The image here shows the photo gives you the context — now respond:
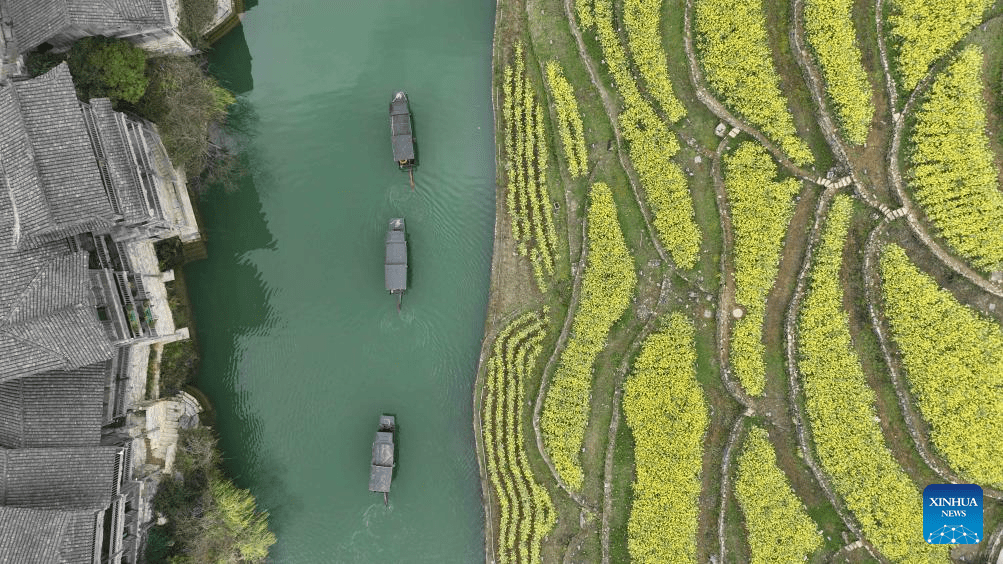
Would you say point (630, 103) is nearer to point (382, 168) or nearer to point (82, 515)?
point (382, 168)

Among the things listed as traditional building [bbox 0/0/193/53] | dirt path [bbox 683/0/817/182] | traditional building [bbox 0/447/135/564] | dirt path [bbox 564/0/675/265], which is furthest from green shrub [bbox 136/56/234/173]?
dirt path [bbox 683/0/817/182]

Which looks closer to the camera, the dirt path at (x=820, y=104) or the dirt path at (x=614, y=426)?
the dirt path at (x=820, y=104)

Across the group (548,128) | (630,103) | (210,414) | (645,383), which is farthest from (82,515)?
(630,103)

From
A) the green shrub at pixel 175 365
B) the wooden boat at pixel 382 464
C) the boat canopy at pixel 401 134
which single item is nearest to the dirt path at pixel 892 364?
the boat canopy at pixel 401 134

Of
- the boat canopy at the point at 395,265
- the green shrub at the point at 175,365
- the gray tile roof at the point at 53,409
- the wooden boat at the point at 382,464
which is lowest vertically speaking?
the wooden boat at the point at 382,464

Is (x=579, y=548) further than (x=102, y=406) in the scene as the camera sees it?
Yes

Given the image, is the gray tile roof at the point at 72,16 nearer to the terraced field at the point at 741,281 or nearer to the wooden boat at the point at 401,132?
the wooden boat at the point at 401,132
